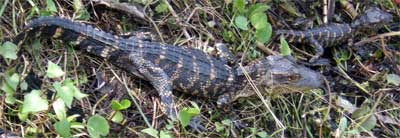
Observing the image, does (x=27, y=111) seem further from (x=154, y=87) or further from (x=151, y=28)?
(x=151, y=28)

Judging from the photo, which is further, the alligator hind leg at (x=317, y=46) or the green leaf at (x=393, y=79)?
the alligator hind leg at (x=317, y=46)

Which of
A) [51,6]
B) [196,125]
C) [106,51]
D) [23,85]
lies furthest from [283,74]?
[23,85]

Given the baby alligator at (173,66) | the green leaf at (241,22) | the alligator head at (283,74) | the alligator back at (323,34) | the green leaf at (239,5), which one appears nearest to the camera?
the baby alligator at (173,66)

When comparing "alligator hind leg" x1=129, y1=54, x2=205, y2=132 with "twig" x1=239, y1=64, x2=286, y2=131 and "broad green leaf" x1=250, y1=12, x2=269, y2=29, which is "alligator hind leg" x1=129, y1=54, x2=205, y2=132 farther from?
"broad green leaf" x1=250, y1=12, x2=269, y2=29

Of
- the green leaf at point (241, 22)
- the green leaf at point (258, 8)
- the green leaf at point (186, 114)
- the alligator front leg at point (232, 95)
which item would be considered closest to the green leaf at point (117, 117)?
the green leaf at point (186, 114)

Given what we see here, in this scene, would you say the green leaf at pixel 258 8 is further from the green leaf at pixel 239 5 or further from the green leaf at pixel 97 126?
the green leaf at pixel 97 126

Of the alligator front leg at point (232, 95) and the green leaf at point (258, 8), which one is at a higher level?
the green leaf at point (258, 8)
